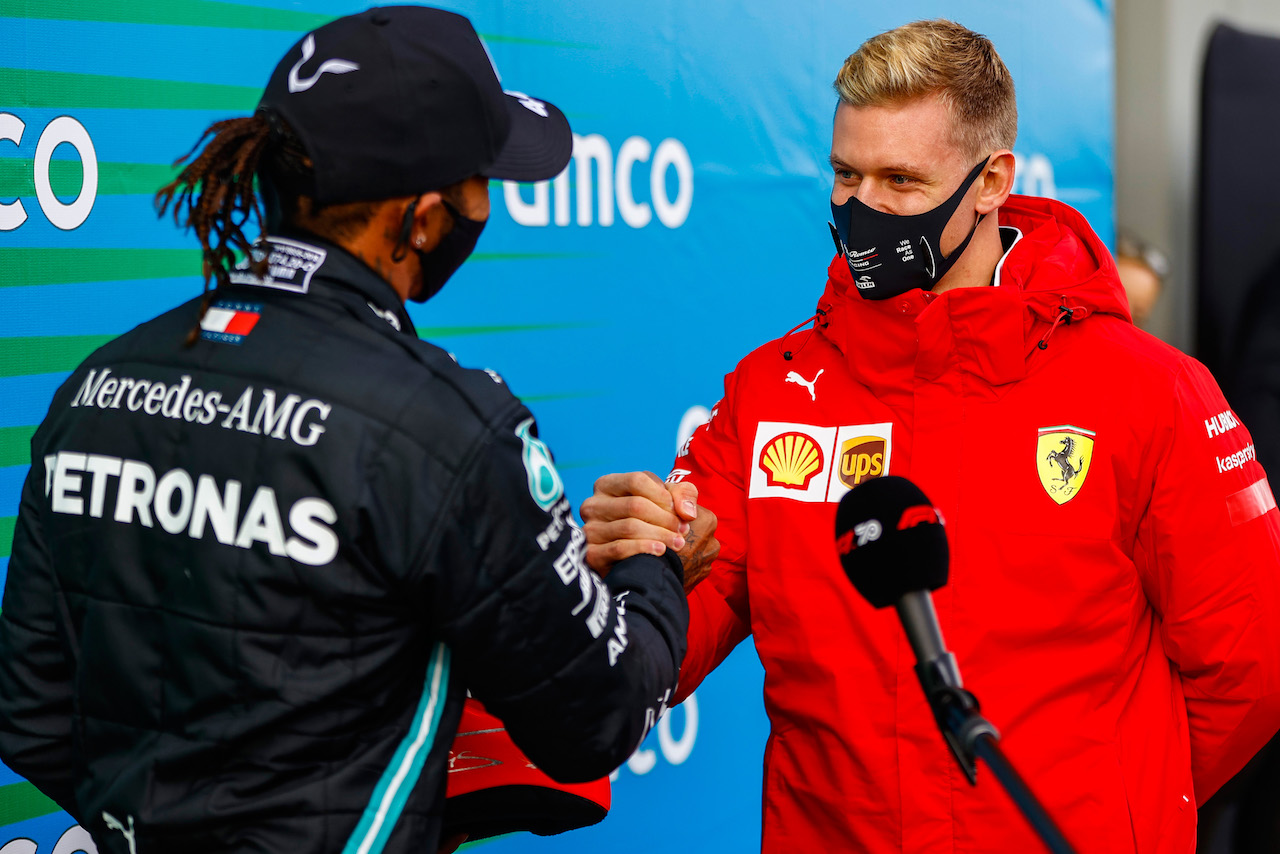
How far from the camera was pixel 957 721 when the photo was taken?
0.98 metres

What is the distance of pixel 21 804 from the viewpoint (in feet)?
5.49

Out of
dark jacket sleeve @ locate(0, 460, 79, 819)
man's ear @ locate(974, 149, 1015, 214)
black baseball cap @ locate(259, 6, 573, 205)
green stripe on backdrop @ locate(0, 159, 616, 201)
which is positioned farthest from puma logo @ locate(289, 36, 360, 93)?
man's ear @ locate(974, 149, 1015, 214)

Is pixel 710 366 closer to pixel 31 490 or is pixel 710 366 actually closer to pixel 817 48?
pixel 817 48

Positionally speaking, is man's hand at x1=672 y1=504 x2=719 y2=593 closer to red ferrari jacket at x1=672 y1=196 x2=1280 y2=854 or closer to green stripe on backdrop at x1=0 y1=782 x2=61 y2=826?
red ferrari jacket at x1=672 y1=196 x2=1280 y2=854

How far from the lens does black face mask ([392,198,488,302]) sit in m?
1.20

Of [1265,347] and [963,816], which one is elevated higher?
[1265,347]

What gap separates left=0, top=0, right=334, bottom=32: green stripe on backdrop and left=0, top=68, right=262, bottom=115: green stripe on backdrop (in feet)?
0.27

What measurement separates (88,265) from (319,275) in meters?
0.80

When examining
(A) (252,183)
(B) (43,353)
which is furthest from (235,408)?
(B) (43,353)

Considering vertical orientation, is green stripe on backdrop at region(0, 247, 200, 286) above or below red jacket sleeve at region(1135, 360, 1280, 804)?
above

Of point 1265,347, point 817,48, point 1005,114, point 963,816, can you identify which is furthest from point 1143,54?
point 963,816

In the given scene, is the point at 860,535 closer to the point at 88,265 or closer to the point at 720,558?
the point at 720,558

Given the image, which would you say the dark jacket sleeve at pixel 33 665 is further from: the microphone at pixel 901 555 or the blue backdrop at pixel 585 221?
the microphone at pixel 901 555

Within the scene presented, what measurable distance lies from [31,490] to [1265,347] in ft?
12.9
